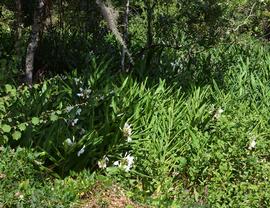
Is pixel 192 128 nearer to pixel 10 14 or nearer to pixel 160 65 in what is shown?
pixel 160 65

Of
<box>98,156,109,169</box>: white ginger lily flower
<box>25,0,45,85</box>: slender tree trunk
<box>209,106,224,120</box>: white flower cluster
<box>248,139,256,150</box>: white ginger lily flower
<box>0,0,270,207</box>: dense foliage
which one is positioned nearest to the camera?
<box>0,0,270,207</box>: dense foliage

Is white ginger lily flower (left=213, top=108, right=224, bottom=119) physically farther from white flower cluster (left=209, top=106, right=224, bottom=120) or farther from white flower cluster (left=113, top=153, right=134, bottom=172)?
white flower cluster (left=113, top=153, right=134, bottom=172)

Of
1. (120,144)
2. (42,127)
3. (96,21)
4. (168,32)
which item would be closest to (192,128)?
(120,144)

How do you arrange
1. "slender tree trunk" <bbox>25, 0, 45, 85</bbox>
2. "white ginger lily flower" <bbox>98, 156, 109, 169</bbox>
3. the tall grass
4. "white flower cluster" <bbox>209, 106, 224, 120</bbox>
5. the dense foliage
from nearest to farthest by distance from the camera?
1. the dense foliage
2. the tall grass
3. "white ginger lily flower" <bbox>98, 156, 109, 169</bbox>
4. "white flower cluster" <bbox>209, 106, 224, 120</bbox>
5. "slender tree trunk" <bbox>25, 0, 45, 85</bbox>

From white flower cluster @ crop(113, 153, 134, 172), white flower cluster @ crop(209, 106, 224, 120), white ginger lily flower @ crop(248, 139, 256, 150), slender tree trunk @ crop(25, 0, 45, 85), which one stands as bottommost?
white flower cluster @ crop(113, 153, 134, 172)

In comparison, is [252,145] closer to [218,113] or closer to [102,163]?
[218,113]

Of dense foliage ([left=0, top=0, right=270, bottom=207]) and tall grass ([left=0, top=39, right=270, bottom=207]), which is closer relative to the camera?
dense foliage ([left=0, top=0, right=270, bottom=207])

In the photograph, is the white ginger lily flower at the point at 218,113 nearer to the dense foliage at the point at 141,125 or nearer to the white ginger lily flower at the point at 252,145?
the dense foliage at the point at 141,125

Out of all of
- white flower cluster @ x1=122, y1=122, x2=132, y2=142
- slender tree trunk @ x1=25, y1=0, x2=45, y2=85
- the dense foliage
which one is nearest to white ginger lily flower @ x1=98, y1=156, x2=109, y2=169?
the dense foliage

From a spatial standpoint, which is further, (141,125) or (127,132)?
(141,125)

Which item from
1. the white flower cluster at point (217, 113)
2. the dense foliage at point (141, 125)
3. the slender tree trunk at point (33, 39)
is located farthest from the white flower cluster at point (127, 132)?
the slender tree trunk at point (33, 39)

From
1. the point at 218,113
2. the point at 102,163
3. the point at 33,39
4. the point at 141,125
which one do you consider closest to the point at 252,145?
the point at 218,113

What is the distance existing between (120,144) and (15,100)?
94cm

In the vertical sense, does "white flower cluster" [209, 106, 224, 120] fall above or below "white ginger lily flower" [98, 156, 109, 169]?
above
